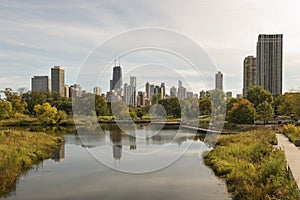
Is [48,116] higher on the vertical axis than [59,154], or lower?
higher

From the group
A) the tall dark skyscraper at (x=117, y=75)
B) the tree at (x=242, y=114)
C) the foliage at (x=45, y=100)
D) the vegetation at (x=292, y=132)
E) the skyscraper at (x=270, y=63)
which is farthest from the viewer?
the skyscraper at (x=270, y=63)

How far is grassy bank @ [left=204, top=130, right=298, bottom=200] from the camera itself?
418 inches

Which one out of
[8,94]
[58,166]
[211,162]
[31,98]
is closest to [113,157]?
[58,166]

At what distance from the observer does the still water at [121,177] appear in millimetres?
13016

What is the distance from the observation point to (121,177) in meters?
15.9

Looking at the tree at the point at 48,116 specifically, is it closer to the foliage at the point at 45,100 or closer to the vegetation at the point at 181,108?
the vegetation at the point at 181,108

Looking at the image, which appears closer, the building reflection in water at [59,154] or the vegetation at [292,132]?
the building reflection in water at [59,154]

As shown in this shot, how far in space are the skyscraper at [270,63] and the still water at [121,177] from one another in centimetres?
10332

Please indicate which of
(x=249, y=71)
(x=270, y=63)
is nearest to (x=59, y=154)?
(x=270, y=63)

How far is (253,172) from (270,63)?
115772 millimetres

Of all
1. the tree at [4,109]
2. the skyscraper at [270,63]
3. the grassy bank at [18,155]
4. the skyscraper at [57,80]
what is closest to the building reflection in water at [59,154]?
the grassy bank at [18,155]

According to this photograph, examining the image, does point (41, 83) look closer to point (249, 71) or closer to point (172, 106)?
point (249, 71)

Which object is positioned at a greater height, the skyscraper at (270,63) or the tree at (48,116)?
the skyscraper at (270,63)

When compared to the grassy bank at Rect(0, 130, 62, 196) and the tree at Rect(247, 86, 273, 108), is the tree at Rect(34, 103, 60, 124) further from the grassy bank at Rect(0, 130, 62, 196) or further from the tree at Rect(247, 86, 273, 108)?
the tree at Rect(247, 86, 273, 108)
